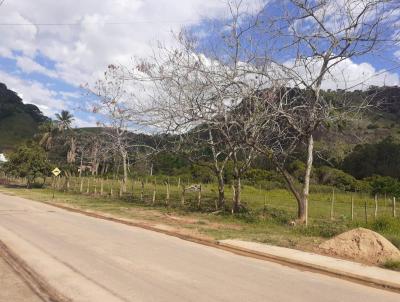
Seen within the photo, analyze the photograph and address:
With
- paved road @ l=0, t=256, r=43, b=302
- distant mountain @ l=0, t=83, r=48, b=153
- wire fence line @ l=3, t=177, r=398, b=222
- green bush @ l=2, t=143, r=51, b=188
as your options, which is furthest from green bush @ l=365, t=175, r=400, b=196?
distant mountain @ l=0, t=83, r=48, b=153

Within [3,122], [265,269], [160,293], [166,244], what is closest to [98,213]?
[166,244]

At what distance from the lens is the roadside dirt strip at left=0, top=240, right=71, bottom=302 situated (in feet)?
23.4

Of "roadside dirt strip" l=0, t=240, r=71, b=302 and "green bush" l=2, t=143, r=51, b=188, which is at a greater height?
"green bush" l=2, t=143, r=51, b=188

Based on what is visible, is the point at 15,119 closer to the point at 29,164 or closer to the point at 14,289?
the point at 29,164

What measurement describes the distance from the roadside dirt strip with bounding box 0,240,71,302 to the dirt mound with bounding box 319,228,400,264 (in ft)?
24.1

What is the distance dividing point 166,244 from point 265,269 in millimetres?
3957

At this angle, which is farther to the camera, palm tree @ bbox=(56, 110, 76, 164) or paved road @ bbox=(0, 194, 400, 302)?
palm tree @ bbox=(56, 110, 76, 164)

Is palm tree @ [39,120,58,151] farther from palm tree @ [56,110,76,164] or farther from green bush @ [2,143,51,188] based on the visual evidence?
green bush @ [2,143,51,188]

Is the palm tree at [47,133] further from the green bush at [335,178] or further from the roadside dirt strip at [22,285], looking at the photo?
the roadside dirt strip at [22,285]

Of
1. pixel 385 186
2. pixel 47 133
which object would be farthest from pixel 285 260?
pixel 47 133

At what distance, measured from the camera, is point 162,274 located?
897cm

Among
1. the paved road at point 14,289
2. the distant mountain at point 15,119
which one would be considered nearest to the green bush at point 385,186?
the paved road at point 14,289

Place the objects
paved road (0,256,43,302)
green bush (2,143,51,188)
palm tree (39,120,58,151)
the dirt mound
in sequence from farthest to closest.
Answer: palm tree (39,120,58,151), green bush (2,143,51,188), the dirt mound, paved road (0,256,43,302)

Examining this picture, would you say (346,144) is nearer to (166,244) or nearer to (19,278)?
(166,244)
